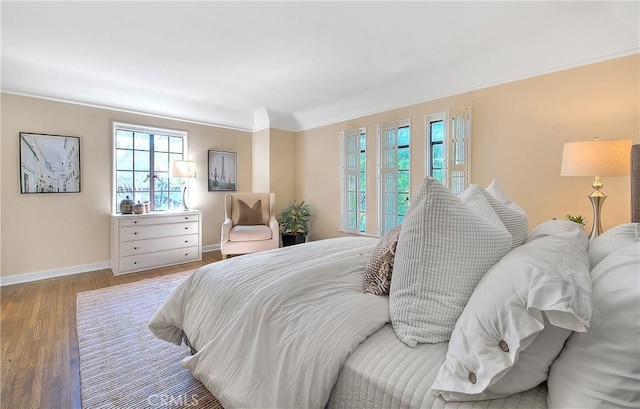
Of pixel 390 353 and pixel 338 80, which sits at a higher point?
pixel 338 80

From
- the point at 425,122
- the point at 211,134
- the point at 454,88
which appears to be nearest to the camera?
the point at 454,88

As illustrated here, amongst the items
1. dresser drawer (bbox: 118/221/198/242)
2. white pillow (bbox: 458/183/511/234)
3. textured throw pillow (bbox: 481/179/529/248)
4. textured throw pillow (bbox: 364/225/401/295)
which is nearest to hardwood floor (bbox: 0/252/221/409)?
dresser drawer (bbox: 118/221/198/242)

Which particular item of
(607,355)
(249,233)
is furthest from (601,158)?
(249,233)

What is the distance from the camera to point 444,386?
0.71 metres

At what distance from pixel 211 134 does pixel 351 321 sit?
4796mm

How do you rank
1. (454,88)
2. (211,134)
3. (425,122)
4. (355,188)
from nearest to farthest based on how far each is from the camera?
1. (454,88)
2. (425,122)
3. (355,188)
4. (211,134)

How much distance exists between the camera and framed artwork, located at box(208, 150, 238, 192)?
16.5 ft

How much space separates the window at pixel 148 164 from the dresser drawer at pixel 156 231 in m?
0.58

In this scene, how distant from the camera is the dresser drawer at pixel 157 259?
12.4 ft

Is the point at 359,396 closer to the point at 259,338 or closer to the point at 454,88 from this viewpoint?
the point at 259,338

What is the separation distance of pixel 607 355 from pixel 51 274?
16.7 feet

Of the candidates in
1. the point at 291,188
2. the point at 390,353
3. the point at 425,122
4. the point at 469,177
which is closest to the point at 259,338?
the point at 390,353

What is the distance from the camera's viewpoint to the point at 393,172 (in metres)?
4.00

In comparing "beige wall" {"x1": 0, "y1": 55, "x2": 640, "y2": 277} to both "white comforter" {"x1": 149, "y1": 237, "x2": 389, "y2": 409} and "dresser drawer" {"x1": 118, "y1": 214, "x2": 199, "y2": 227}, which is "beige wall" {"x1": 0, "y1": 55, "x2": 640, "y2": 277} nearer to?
"dresser drawer" {"x1": 118, "y1": 214, "x2": 199, "y2": 227}
